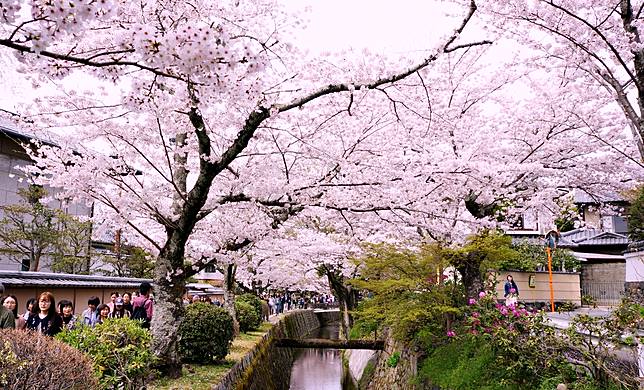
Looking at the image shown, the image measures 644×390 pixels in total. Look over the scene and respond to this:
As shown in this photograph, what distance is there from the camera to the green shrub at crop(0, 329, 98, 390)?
357 centimetres

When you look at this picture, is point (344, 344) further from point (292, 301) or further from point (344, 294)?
point (292, 301)

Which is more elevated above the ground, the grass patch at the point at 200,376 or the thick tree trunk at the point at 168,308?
the thick tree trunk at the point at 168,308

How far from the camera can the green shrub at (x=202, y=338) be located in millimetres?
10320

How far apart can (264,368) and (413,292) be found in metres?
5.75

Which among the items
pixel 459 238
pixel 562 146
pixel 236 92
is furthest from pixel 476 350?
pixel 236 92

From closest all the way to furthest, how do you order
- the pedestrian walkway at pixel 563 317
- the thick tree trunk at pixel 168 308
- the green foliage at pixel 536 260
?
1. the pedestrian walkway at pixel 563 317
2. the thick tree trunk at pixel 168 308
3. the green foliage at pixel 536 260

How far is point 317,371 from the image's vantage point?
23.0 m

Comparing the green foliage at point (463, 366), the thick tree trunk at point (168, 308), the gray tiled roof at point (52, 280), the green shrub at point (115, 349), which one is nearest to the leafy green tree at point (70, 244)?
the gray tiled roof at point (52, 280)

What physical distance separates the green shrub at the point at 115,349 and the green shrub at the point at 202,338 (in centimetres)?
380

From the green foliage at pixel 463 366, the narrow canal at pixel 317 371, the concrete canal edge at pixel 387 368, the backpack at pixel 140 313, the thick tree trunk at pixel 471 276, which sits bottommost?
the narrow canal at pixel 317 371

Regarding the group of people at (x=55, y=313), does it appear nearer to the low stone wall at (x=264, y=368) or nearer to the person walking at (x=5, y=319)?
the person walking at (x=5, y=319)

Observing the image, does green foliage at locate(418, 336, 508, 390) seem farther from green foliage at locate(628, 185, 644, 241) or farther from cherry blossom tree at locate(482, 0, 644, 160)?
green foliage at locate(628, 185, 644, 241)

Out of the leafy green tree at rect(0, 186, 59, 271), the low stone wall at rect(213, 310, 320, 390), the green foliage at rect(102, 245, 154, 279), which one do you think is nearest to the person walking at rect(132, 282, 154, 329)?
the low stone wall at rect(213, 310, 320, 390)

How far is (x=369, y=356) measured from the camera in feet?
56.4
